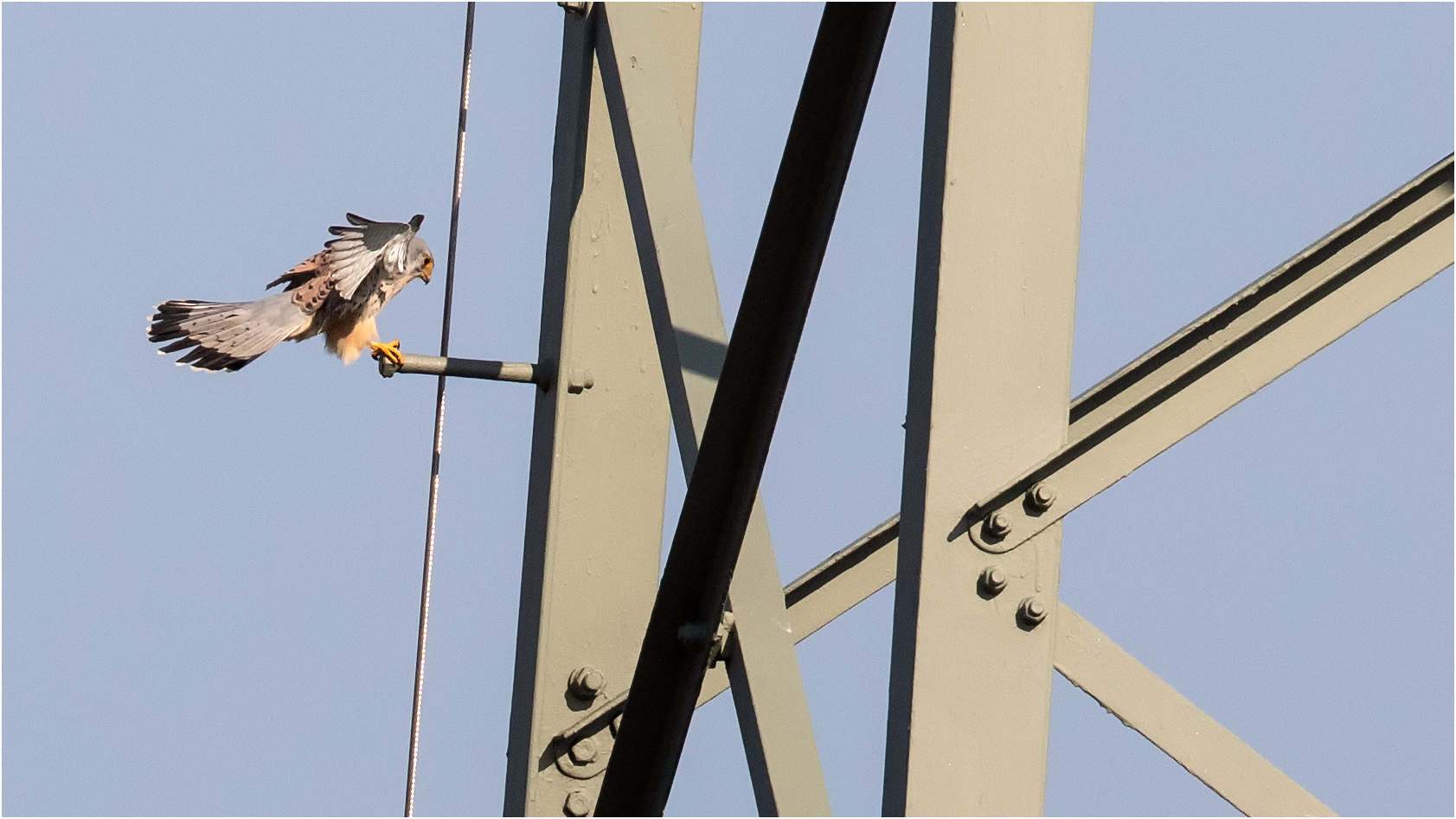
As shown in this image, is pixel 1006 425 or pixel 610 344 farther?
pixel 610 344

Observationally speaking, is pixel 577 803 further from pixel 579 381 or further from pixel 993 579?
pixel 993 579

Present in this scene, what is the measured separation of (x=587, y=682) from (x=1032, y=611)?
168cm

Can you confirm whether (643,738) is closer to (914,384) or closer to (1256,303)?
(914,384)

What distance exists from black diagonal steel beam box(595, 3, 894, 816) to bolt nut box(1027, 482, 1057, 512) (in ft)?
1.29

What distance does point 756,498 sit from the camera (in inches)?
123

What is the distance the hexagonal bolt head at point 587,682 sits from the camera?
4148 millimetres

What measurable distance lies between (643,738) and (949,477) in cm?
97

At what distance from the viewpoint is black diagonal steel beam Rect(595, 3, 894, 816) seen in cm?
248

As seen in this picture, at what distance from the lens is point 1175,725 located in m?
2.79

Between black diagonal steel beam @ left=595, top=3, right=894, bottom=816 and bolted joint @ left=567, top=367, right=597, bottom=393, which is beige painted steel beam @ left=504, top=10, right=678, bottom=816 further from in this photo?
black diagonal steel beam @ left=595, top=3, right=894, bottom=816

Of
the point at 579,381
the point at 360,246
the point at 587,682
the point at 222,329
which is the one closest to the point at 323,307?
the point at 360,246

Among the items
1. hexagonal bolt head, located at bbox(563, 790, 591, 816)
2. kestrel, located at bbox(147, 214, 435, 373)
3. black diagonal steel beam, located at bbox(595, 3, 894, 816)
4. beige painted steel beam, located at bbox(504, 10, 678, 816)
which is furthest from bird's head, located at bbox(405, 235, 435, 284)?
black diagonal steel beam, located at bbox(595, 3, 894, 816)

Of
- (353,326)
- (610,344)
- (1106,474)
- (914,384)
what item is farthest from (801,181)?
(353,326)

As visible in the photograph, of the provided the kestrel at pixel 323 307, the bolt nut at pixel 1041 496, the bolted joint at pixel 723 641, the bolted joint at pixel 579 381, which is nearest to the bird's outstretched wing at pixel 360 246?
the kestrel at pixel 323 307
